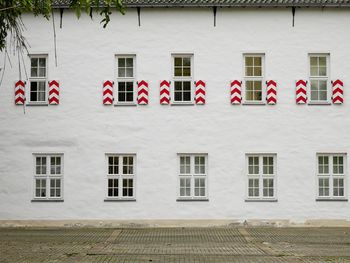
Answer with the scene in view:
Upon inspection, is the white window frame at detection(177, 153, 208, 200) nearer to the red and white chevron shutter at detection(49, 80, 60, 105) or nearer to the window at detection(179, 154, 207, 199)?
the window at detection(179, 154, 207, 199)

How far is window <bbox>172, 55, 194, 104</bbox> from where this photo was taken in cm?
2195

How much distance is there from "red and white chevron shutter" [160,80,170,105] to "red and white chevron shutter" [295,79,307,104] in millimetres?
4157

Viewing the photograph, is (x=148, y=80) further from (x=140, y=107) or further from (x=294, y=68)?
(x=294, y=68)

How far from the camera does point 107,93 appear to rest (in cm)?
2181

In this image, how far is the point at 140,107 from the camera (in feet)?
71.8

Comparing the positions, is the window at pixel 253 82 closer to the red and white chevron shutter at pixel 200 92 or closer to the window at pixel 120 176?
the red and white chevron shutter at pixel 200 92

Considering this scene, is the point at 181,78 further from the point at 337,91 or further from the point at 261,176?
A: the point at 337,91

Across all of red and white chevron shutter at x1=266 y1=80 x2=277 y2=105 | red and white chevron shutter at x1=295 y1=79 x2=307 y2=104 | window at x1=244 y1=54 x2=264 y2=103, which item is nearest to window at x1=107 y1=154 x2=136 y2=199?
window at x1=244 y1=54 x2=264 y2=103

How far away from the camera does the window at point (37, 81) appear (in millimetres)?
22108

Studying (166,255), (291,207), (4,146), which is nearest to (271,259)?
(166,255)

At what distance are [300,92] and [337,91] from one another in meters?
1.19

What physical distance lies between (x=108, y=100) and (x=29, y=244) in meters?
6.61

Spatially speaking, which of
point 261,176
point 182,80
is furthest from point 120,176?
point 261,176

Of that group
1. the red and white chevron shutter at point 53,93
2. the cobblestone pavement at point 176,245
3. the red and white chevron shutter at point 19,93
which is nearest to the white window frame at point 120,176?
the cobblestone pavement at point 176,245
